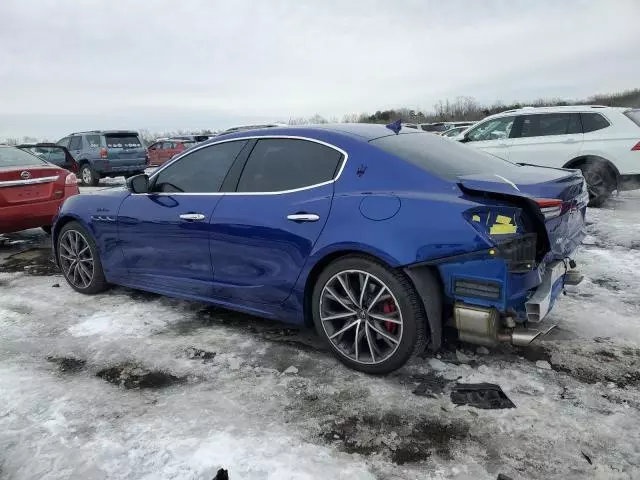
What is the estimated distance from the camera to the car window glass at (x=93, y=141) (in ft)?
52.2

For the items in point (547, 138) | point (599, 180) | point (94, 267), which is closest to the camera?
point (94, 267)

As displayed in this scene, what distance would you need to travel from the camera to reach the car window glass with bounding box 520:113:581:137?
8.84 metres

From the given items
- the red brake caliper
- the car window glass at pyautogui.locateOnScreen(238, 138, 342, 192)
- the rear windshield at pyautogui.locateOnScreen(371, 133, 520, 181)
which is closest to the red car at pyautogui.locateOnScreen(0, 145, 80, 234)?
the car window glass at pyautogui.locateOnScreen(238, 138, 342, 192)

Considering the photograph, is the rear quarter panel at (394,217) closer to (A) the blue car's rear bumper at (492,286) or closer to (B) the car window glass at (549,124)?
(A) the blue car's rear bumper at (492,286)

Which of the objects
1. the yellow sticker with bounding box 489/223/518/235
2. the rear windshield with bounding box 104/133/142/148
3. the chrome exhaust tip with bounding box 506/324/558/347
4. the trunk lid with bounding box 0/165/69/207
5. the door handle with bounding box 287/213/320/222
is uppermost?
the rear windshield with bounding box 104/133/142/148

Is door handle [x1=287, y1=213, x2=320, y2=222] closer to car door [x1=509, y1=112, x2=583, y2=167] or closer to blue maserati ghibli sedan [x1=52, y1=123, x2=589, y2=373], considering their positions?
blue maserati ghibli sedan [x1=52, y1=123, x2=589, y2=373]

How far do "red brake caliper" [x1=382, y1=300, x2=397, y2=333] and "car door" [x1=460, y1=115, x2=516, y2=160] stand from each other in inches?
275

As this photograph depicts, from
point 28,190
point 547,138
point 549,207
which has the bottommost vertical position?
point 549,207

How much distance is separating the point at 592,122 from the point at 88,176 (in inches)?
561

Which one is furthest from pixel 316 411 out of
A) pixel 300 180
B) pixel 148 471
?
pixel 300 180

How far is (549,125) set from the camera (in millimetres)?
9078

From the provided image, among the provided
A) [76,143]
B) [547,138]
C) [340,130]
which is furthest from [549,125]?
[76,143]

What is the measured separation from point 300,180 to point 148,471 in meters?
1.95

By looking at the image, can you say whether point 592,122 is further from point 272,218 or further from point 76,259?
point 76,259
